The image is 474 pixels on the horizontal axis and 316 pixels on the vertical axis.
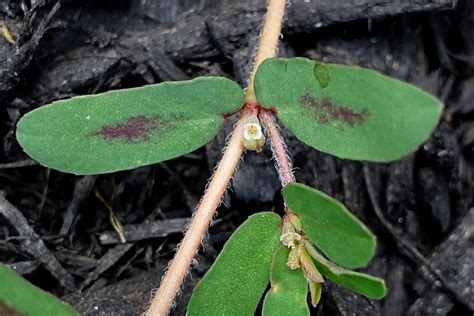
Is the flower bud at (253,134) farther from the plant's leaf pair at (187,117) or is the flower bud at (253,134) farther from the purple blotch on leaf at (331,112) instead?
the purple blotch on leaf at (331,112)

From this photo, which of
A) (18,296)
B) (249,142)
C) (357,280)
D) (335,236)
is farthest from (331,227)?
(18,296)

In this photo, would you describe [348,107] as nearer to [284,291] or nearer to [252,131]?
[252,131]

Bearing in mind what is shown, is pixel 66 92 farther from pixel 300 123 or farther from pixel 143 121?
pixel 300 123

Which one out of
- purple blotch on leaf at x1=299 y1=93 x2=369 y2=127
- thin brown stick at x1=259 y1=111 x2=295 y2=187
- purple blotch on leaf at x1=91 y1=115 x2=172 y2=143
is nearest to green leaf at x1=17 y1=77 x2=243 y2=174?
purple blotch on leaf at x1=91 y1=115 x2=172 y2=143

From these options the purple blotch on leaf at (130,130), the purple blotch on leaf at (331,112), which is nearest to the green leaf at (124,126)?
the purple blotch on leaf at (130,130)

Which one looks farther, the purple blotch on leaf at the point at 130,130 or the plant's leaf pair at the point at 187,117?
the purple blotch on leaf at the point at 130,130

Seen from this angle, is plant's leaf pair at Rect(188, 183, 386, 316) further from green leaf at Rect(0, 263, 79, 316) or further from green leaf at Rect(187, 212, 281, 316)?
green leaf at Rect(0, 263, 79, 316)
